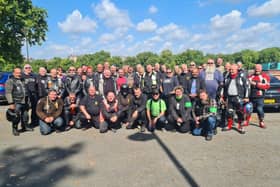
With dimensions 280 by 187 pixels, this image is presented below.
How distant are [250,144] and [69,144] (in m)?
4.39

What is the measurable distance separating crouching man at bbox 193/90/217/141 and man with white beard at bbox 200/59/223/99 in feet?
2.62

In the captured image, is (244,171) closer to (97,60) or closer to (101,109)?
(101,109)

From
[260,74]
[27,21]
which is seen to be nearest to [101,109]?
[260,74]

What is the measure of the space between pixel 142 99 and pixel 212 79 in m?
2.26

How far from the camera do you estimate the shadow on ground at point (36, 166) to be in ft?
13.3

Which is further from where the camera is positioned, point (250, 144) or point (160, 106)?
point (160, 106)

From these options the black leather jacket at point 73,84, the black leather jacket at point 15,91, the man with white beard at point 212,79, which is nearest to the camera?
the black leather jacket at point 15,91

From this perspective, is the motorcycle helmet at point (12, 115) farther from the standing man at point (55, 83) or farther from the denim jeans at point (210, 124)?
the denim jeans at point (210, 124)

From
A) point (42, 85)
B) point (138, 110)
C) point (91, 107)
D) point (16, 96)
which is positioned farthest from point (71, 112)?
point (138, 110)

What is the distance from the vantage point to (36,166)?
184 inches

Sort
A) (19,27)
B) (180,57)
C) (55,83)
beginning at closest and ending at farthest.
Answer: (55,83)
(19,27)
(180,57)

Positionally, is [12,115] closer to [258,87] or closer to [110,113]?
[110,113]

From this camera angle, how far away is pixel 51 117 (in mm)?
7102

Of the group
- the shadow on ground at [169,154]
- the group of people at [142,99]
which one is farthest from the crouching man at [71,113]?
the shadow on ground at [169,154]
